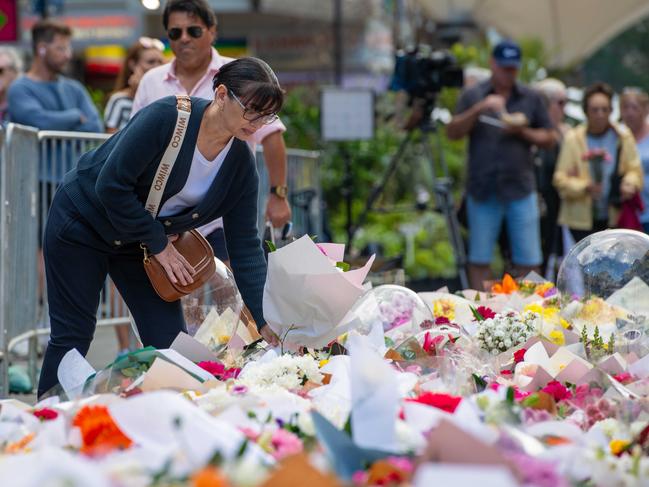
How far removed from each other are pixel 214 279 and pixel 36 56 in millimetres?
3351

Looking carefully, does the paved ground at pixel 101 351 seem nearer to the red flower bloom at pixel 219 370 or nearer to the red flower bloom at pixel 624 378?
the red flower bloom at pixel 219 370

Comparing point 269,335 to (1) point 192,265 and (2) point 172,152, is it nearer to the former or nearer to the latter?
(1) point 192,265

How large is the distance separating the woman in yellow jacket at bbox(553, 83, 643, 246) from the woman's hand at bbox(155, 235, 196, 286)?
15.3 feet

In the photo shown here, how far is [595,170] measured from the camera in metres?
8.17


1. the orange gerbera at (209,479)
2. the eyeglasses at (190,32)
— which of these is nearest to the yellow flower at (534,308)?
the eyeglasses at (190,32)

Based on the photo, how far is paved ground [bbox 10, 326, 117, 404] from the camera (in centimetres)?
607

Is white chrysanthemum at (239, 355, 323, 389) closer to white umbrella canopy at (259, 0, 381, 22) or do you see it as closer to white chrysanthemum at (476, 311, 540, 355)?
white chrysanthemum at (476, 311, 540, 355)

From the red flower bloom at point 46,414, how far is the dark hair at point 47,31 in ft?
14.5

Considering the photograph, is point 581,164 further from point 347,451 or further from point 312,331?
point 347,451

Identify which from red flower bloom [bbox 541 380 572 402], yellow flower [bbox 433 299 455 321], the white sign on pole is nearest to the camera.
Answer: red flower bloom [bbox 541 380 572 402]

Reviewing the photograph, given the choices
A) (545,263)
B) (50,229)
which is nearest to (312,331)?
(50,229)

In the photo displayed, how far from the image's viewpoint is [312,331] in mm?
3664

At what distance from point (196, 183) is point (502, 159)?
162 inches

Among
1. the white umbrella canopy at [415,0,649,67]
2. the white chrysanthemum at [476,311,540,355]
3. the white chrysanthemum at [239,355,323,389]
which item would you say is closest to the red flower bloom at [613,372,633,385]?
the white chrysanthemum at [476,311,540,355]
